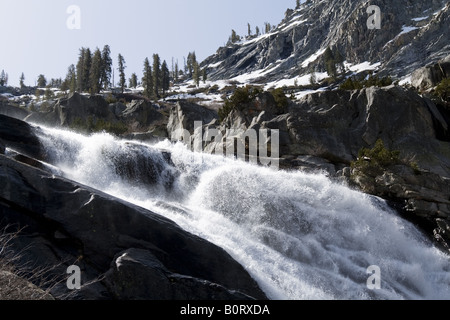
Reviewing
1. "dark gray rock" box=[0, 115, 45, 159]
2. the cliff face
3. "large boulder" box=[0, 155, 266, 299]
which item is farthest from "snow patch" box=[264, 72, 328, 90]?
"large boulder" box=[0, 155, 266, 299]

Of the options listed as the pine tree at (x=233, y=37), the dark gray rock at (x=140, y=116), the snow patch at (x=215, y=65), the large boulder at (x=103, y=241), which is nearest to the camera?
the large boulder at (x=103, y=241)

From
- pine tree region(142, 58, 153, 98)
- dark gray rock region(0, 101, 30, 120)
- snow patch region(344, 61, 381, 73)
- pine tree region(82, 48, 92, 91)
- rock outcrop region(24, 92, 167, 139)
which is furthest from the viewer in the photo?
snow patch region(344, 61, 381, 73)

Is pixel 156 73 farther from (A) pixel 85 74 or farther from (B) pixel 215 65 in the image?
(B) pixel 215 65

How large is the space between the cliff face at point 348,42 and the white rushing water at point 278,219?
279ft

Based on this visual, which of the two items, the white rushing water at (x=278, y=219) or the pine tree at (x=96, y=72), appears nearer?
the white rushing water at (x=278, y=219)

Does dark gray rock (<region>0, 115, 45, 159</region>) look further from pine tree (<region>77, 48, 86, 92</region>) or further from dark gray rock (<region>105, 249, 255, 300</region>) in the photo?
pine tree (<region>77, 48, 86, 92</region>)

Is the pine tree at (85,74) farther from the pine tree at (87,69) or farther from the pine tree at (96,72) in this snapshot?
the pine tree at (96,72)

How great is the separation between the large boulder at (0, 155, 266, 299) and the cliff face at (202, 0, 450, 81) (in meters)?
95.2

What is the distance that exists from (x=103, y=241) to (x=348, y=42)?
126 metres

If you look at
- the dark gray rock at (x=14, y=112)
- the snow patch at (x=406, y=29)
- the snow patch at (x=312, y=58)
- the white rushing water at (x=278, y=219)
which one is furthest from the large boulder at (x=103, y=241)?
the snow patch at (x=312, y=58)

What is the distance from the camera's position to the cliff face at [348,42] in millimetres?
96750

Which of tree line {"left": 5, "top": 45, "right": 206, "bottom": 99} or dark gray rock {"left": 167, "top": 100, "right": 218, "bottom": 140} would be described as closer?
dark gray rock {"left": 167, "top": 100, "right": 218, "bottom": 140}

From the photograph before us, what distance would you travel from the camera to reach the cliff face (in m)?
96.8

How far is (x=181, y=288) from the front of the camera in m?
9.94
